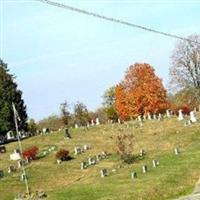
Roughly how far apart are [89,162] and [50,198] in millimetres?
15155

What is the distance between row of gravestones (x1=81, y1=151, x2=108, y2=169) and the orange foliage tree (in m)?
37.4

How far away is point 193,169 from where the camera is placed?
3052 cm

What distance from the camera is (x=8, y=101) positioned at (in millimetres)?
75750

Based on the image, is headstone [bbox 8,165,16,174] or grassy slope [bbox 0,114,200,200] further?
headstone [bbox 8,165,16,174]

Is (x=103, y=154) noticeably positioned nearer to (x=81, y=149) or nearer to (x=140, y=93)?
(x=81, y=149)

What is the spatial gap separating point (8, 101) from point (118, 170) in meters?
41.3

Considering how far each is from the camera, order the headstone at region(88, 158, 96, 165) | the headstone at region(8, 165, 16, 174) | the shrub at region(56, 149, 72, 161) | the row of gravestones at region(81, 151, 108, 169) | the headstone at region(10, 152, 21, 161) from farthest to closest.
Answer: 1. the headstone at region(10, 152, 21, 161)
2. the shrub at region(56, 149, 72, 161)
3. the headstone at region(8, 165, 16, 174)
4. the headstone at region(88, 158, 96, 165)
5. the row of gravestones at region(81, 151, 108, 169)

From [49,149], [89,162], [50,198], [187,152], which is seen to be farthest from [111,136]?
[50,198]

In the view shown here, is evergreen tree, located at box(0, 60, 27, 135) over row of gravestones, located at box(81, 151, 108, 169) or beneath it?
over

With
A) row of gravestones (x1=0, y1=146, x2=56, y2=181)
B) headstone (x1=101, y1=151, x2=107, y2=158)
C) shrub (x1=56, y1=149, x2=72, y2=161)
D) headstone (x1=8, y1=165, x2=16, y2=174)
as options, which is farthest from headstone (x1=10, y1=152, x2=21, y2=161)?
headstone (x1=101, y1=151, x2=107, y2=158)

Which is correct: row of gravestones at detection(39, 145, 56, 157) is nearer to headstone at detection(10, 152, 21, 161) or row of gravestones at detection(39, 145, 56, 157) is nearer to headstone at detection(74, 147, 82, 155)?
headstone at detection(10, 152, 21, 161)

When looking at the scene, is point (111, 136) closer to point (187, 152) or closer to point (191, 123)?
point (191, 123)

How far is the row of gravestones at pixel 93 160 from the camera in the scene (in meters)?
42.8

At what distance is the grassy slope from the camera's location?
2697 centimetres
